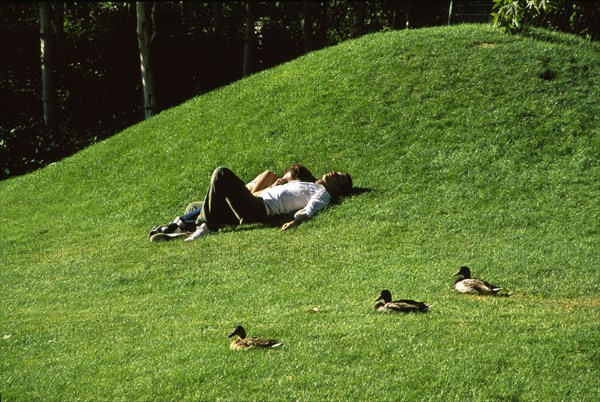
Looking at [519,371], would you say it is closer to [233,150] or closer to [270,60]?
[233,150]

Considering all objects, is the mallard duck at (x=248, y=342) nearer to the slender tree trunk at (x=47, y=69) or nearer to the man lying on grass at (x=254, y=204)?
the man lying on grass at (x=254, y=204)

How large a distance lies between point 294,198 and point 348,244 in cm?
163

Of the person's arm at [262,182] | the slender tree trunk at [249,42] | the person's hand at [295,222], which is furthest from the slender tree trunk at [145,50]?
the person's hand at [295,222]

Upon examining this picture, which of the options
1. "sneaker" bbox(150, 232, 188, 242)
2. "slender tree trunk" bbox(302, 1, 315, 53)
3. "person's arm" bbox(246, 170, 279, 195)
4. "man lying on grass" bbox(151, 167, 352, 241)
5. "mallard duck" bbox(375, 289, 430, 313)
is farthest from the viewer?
"slender tree trunk" bbox(302, 1, 315, 53)

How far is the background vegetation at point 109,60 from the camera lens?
23391 millimetres

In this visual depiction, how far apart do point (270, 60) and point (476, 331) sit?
25202 mm

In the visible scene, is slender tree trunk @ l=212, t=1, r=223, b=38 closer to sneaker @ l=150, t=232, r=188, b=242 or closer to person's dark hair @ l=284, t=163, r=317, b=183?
person's dark hair @ l=284, t=163, r=317, b=183

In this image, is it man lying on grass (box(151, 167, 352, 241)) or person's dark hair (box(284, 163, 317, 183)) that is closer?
man lying on grass (box(151, 167, 352, 241))

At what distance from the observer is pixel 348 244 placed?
11781mm

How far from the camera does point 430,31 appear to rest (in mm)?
20188

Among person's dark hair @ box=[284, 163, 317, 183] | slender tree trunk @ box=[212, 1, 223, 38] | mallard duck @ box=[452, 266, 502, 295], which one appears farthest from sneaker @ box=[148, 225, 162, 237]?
slender tree trunk @ box=[212, 1, 223, 38]

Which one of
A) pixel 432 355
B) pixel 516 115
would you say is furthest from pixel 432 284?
pixel 516 115

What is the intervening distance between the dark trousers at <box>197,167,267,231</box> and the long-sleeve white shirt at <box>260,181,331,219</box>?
16 cm

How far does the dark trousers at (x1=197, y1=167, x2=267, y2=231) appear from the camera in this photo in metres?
12.6
